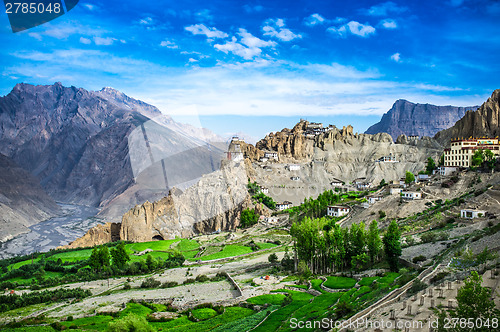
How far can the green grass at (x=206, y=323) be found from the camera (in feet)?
71.7

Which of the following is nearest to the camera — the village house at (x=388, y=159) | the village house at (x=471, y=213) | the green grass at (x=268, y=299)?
the green grass at (x=268, y=299)

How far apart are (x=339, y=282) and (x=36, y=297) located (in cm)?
2614

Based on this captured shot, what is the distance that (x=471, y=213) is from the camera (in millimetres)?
36969

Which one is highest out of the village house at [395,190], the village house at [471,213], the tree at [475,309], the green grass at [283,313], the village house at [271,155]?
the village house at [271,155]

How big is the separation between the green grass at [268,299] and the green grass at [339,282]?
381 cm

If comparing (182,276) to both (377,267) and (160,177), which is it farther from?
(160,177)

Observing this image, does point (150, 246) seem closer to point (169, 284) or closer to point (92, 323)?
point (169, 284)

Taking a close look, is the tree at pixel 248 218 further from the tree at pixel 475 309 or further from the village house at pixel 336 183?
the tree at pixel 475 309

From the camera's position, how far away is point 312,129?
131 meters

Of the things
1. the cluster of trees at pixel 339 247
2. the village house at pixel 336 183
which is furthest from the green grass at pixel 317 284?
the village house at pixel 336 183

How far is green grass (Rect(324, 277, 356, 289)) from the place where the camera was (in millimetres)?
26594

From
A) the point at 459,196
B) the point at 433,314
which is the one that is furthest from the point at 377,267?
the point at 459,196

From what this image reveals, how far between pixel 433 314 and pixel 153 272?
114ft

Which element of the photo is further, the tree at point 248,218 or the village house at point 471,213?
the tree at point 248,218
